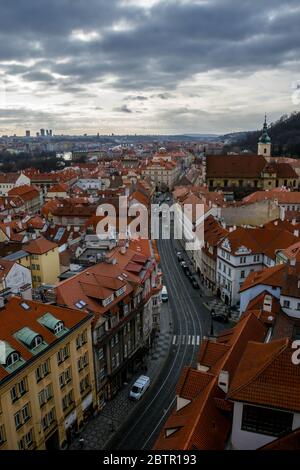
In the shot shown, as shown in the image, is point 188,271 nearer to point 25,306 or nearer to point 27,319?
point 25,306

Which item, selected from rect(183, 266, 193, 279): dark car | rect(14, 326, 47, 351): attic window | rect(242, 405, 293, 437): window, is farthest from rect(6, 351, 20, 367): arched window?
rect(183, 266, 193, 279): dark car

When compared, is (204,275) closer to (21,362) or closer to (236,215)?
(236,215)

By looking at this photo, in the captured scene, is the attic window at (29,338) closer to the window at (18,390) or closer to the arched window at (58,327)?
the arched window at (58,327)

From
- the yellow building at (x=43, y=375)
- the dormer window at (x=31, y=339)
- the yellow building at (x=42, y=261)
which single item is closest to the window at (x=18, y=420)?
the yellow building at (x=43, y=375)

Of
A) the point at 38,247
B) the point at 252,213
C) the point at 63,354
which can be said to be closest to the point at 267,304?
the point at 63,354

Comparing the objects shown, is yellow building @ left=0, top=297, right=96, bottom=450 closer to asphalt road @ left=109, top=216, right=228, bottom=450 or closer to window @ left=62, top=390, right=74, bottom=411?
window @ left=62, top=390, right=74, bottom=411
